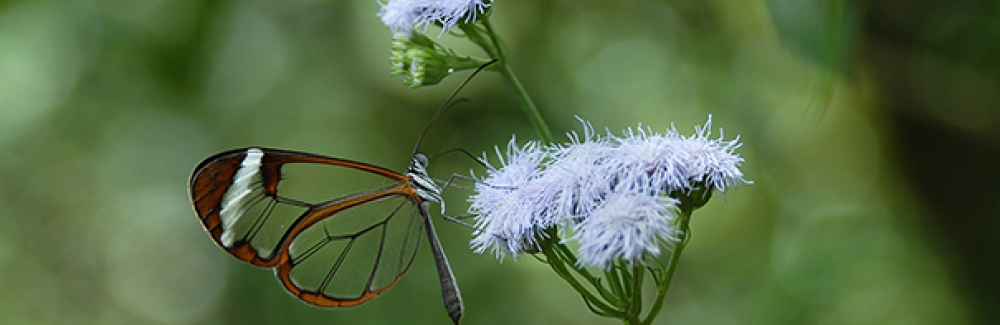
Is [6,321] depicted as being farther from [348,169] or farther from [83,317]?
[348,169]

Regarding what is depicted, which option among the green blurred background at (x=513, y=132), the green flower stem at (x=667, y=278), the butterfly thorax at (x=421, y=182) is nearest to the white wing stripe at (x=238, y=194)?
the butterfly thorax at (x=421, y=182)

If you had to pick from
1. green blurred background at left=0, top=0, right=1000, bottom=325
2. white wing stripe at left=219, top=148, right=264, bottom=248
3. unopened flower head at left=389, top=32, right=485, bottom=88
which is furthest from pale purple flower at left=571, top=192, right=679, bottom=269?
green blurred background at left=0, top=0, right=1000, bottom=325

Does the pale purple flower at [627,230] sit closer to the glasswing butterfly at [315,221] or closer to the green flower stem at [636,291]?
the green flower stem at [636,291]

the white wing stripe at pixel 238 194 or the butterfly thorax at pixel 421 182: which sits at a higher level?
the white wing stripe at pixel 238 194

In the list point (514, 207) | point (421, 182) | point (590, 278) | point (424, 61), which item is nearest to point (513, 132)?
point (421, 182)

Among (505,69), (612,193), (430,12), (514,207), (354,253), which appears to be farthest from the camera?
(354,253)

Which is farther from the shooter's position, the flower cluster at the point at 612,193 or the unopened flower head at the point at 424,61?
the unopened flower head at the point at 424,61

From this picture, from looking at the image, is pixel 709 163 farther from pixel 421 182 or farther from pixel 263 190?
pixel 263 190
